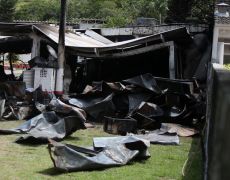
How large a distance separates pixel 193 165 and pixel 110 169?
5.85 ft

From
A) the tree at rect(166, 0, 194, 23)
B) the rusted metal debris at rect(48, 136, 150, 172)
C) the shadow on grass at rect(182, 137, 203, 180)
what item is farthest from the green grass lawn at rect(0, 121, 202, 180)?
the tree at rect(166, 0, 194, 23)

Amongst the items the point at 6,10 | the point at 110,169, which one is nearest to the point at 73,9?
the point at 6,10

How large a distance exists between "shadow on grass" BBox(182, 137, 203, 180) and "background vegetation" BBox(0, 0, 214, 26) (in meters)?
19.3

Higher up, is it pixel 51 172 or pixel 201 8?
pixel 201 8

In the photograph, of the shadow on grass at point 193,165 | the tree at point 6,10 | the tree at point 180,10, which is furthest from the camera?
the tree at point 6,10

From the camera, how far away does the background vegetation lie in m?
39.3

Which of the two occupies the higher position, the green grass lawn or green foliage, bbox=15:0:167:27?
green foliage, bbox=15:0:167:27

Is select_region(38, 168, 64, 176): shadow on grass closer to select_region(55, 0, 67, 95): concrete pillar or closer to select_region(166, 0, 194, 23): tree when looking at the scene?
select_region(55, 0, 67, 95): concrete pillar

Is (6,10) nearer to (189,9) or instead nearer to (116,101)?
(189,9)

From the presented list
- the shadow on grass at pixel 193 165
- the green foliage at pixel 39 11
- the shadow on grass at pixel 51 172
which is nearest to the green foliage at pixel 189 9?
the shadow on grass at pixel 193 165

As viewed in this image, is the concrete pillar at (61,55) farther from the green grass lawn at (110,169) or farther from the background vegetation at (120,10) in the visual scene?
the background vegetation at (120,10)

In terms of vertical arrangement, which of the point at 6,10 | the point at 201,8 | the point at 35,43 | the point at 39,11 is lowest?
the point at 35,43

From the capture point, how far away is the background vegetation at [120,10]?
39344mm

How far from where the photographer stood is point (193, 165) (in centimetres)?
913
